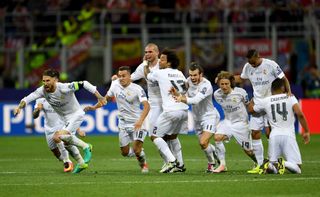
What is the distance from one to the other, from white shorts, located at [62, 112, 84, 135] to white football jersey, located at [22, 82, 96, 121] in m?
0.09

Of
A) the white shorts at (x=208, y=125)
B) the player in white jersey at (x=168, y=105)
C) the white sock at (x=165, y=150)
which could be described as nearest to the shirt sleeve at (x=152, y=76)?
the player in white jersey at (x=168, y=105)

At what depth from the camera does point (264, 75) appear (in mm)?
16844

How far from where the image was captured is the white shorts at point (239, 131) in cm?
1652

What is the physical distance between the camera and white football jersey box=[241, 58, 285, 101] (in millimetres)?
16797

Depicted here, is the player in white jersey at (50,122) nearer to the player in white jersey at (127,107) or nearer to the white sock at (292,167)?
the player in white jersey at (127,107)

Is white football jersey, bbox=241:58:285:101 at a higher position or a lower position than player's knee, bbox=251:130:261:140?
higher

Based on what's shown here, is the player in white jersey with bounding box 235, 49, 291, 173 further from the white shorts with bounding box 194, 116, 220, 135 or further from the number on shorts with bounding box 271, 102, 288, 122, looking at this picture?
the number on shorts with bounding box 271, 102, 288, 122

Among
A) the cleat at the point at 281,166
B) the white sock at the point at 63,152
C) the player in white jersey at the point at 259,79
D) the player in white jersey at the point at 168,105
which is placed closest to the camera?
the cleat at the point at 281,166

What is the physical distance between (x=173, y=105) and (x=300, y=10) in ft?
57.2

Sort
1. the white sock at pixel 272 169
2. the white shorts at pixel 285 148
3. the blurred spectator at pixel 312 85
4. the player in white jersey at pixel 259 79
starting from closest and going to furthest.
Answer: the white shorts at pixel 285 148
the white sock at pixel 272 169
the player in white jersey at pixel 259 79
the blurred spectator at pixel 312 85

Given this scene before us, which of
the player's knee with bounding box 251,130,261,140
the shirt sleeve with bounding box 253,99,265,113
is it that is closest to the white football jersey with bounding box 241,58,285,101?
the player's knee with bounding box 251,130,261,140

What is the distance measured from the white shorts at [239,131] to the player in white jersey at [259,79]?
0.11m

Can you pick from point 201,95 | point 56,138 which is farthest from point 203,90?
point 56,138

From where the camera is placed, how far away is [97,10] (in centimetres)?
3212
